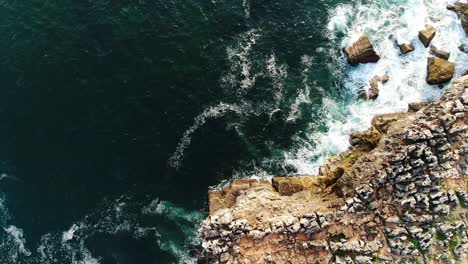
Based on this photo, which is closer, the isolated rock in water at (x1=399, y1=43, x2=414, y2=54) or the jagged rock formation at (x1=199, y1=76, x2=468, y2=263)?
the jagged rock formation at (x1=199, y1=76, x2=468, y2=263)

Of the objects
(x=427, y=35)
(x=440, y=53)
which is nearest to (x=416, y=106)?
(x=440, y=53)

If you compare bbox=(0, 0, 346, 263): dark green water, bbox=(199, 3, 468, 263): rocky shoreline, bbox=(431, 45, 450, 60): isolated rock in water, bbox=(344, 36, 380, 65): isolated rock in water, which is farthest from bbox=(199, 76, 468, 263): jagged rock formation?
bbox=(344, 36, 380, 65): isolated rock in water

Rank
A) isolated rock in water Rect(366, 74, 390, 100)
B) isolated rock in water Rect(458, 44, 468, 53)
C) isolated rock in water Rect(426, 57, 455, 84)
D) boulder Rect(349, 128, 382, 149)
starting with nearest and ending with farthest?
boulder Rect(349, 128, 382, 149)
isolated rock in water Rect(426, 57, 455, 84)
isolated rock in water Rect(366, 74, 390, 100)
isolated rock in water Rect(458, 44, 468, 53)

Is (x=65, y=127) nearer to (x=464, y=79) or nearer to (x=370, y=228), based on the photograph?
(x=370, y=228)

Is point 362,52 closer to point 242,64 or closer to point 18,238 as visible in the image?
point 242,64

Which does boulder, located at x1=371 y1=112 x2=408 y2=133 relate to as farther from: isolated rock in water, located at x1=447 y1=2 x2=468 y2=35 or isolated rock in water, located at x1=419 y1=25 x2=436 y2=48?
isolated rock in water, located at x1=447 y1=2 x2=468 y2=35

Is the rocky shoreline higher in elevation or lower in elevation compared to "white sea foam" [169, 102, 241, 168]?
lower
